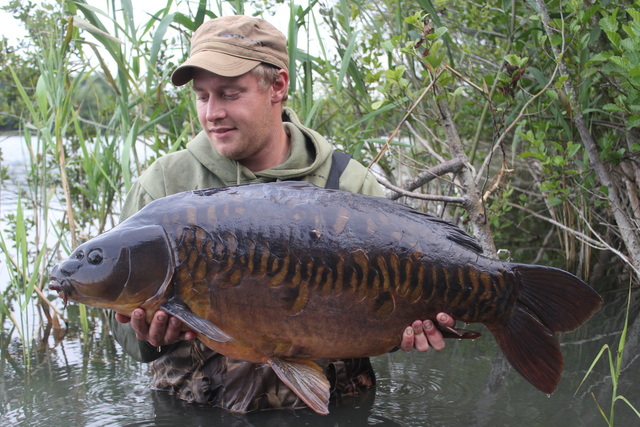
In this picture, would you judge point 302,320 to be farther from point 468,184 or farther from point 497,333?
point 468,184

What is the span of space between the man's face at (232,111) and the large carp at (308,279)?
61cm

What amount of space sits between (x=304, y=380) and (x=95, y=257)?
2.33 feet

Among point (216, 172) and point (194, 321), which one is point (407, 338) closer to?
point (194, 321)

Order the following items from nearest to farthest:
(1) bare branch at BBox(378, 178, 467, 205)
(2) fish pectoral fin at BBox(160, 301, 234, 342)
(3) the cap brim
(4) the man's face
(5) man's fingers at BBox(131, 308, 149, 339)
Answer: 1. (2) fish pectoral fin at BBox(160, 301, 234, 342)
2. (5) man's fingers at BBox(131, 308, 149, 339)
3. (3) the cap brim
4. (4) the man's face
5. (1) bare branch at BBox(378, 178, 467, 205)

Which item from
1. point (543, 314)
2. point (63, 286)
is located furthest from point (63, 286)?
point (543, 314)

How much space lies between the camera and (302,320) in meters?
2.16

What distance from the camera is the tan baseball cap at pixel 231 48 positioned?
2.72m

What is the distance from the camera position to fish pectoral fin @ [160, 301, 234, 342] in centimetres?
204

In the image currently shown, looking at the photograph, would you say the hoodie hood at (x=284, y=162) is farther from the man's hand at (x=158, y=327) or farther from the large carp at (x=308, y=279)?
the man's hand at (x=158, y=327)

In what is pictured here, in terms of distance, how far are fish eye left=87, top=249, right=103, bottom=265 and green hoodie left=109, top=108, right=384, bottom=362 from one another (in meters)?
0.77

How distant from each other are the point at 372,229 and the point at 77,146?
3.43 meters

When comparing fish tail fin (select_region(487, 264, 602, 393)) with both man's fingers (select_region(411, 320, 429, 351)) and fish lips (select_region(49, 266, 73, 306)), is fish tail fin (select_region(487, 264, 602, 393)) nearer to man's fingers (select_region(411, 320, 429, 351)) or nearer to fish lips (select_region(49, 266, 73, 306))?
man's fingers (select_region(411, 320, 429, 351))

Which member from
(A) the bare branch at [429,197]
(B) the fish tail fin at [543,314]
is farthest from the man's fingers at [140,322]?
(A) the bare branch at [429,197]

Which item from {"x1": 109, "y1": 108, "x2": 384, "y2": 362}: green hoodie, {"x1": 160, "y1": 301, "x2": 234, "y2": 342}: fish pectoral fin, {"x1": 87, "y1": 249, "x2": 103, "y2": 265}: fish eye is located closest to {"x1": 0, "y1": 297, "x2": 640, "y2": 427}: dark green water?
{"x1": 109, "y1": 108, "x2": 384, "y2": 362}: green hoodie
